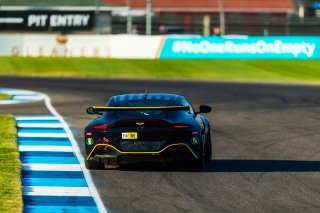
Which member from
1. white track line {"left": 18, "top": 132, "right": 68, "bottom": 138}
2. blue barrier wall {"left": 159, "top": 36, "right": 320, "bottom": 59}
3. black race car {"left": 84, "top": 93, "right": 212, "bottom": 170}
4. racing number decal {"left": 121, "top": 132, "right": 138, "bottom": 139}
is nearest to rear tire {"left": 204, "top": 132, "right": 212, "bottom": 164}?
black race car {"left": 84, "top": 93, "right": 212, "bottom": 170}

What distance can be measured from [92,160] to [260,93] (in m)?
18.6

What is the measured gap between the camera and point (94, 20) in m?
46.0

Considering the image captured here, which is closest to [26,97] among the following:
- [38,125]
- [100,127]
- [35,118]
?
[35,118]

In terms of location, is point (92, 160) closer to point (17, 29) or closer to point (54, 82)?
point (54, 82)

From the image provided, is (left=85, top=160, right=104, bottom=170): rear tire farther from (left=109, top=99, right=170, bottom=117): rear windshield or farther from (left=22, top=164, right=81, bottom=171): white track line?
(left=109, top=99, right=170, bottom=117): rear windshield

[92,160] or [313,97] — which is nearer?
[92,160]

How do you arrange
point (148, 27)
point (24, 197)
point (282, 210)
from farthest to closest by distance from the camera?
point (148, 27) → point (24, 197) → point (282, 210)

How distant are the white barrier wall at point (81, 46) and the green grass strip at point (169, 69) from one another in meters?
0.32

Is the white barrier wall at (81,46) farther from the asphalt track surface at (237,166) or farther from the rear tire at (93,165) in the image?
the rear tire at (93,165)

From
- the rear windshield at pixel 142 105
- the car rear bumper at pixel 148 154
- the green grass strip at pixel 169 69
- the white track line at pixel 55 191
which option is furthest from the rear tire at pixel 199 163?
the green grass strip at pixel 169 69

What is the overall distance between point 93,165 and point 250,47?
31229mm

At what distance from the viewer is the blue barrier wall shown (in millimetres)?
43688

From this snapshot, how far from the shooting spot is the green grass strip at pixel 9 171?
10.3 meters

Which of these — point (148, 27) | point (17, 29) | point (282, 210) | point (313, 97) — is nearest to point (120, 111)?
point (282, 210)
